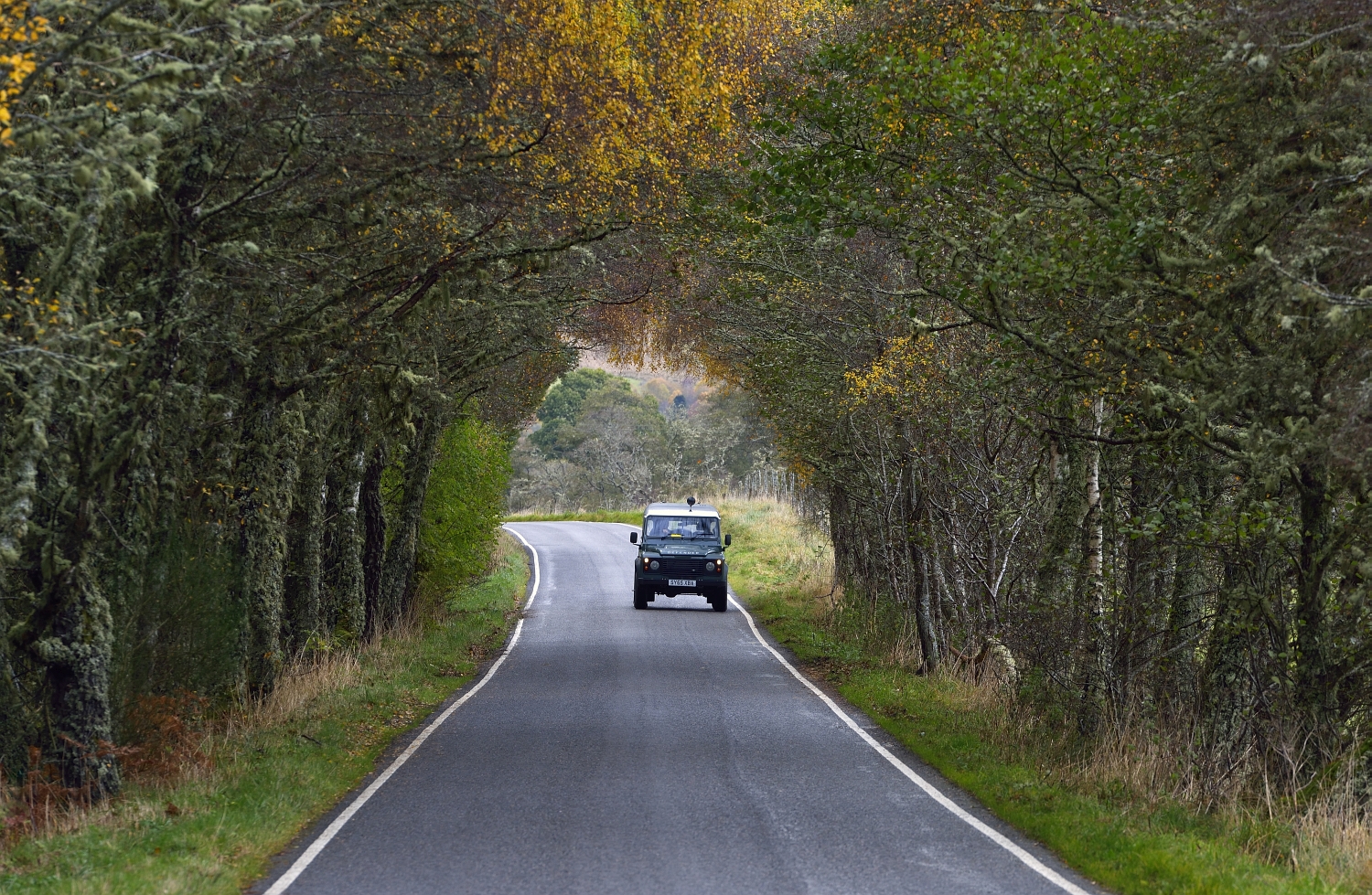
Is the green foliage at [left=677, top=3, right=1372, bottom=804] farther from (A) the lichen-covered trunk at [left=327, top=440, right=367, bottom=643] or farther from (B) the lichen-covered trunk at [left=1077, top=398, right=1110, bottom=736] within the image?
→ (A) the lichen-covered trunk at [left=327, top=440, right=367, bottom=643]

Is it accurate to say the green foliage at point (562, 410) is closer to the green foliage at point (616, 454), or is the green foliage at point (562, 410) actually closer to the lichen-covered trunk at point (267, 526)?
the green foliage at point (616, 454)

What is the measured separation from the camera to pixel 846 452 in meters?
24.2

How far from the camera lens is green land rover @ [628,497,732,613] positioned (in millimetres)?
31969

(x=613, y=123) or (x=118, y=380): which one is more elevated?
(x=613, y=123)

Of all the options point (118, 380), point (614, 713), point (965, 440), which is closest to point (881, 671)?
point (965, 440)

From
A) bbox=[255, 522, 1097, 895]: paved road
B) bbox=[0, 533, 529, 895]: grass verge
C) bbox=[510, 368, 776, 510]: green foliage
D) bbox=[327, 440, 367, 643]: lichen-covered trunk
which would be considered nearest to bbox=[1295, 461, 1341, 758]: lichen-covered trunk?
bbox=[255, 522, 1097, 895]: paved road

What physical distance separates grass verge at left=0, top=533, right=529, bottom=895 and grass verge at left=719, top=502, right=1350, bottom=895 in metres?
5.41

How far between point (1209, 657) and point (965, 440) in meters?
7.24

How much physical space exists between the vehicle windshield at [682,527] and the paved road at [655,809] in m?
12.0

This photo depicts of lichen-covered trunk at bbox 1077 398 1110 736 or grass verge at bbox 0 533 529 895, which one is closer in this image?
grass verge at bbox 0 533 529 895

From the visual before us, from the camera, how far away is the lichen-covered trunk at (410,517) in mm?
24219

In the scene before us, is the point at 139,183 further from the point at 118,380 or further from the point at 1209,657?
the point at 1209,657

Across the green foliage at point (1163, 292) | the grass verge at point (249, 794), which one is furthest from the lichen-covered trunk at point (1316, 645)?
the grass verge at point (249, 794)

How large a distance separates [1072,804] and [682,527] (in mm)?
21914
